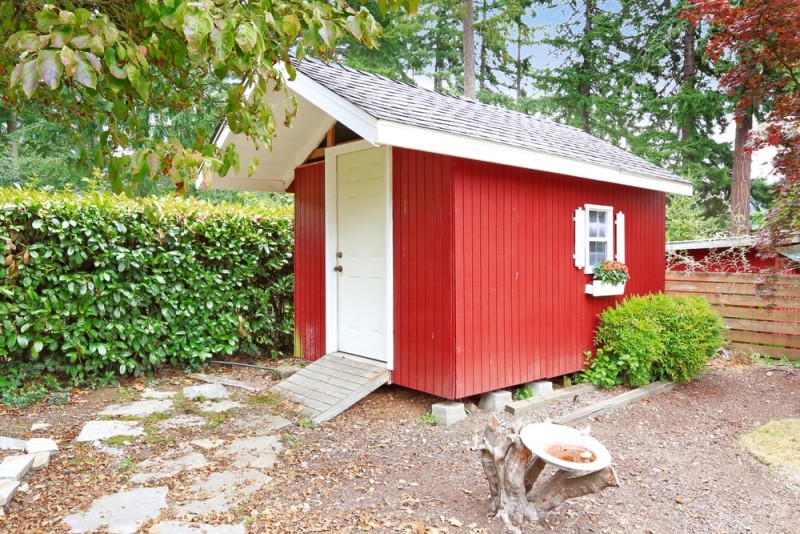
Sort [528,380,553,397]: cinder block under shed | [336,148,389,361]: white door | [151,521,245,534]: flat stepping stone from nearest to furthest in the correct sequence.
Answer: [151,521,245,534]: flat stepping stone, [336,148,389,361]: white door, [528,380,553,397]: cinder block under shed

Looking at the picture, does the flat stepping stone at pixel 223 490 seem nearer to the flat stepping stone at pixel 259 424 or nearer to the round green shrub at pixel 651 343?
the flat stepping stone at pixel 259 424

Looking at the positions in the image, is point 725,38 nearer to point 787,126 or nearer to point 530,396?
point 787,126

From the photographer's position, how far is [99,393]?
15.0 feet

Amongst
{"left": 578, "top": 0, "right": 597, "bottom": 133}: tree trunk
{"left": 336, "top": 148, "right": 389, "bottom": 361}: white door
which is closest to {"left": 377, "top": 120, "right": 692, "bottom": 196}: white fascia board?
{"left": 336, "top": 148, "right": 389, "bottom": 361}: white door

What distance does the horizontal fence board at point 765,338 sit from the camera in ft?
21.1

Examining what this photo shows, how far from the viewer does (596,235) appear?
5.36 metres

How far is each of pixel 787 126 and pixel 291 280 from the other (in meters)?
5.46

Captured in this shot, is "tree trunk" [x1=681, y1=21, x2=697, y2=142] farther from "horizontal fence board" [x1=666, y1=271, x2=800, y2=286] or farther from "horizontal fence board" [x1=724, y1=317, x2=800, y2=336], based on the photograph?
"horizontal fence board" [x1=724, y1=317, x2=800, y2=336]

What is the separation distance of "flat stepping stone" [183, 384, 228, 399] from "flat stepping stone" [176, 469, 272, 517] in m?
1.60

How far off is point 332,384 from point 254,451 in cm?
112

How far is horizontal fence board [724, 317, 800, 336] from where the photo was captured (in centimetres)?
640

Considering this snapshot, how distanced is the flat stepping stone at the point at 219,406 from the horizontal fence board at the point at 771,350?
651cm

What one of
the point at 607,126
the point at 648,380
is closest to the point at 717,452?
the point at 648,380

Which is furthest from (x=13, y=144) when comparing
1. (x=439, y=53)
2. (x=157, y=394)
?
(x=439, y=53)
